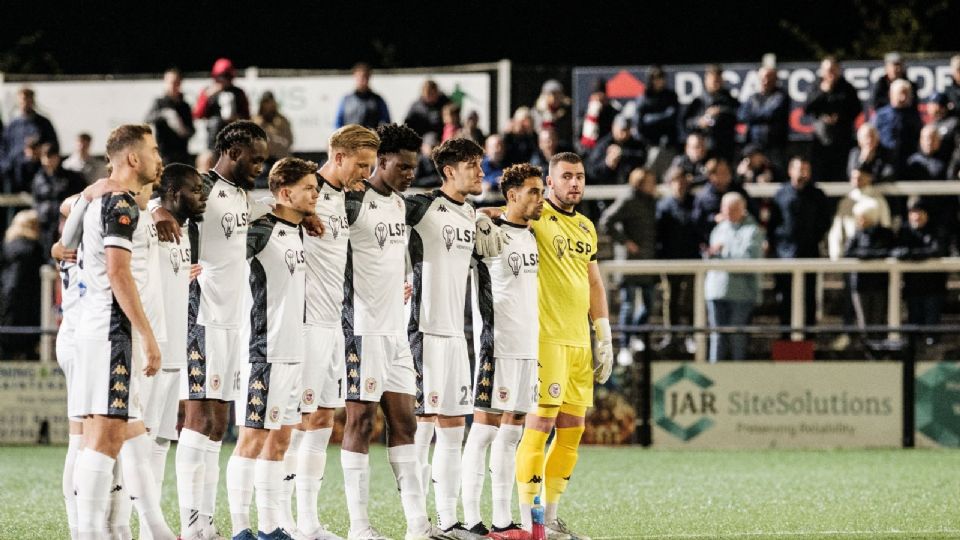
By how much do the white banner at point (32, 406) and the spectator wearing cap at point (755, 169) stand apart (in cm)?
807

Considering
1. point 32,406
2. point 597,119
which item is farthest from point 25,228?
point 597,119

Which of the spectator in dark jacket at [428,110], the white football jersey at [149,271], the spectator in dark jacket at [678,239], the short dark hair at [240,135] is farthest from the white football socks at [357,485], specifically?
the spectator in dark jacket at [428,110]

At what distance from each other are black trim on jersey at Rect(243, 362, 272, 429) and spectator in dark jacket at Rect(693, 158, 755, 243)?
30.9 feet

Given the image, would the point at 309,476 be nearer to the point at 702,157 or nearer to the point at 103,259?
the point at 103,259

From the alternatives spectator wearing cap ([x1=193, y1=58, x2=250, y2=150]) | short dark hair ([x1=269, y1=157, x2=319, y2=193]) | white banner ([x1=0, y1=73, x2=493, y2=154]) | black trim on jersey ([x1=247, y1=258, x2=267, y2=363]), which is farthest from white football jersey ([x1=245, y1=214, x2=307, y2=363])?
white banner ([x1=0, y1=73, x2=493, y2=154])

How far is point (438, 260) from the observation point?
9.59 meters

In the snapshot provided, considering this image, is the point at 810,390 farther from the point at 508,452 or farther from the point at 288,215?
the point at 288,215

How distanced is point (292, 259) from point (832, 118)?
1102cm

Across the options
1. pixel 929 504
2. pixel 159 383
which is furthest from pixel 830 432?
pixel 159 383

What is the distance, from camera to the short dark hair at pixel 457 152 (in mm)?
9609

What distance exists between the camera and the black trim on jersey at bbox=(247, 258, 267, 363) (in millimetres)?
8875

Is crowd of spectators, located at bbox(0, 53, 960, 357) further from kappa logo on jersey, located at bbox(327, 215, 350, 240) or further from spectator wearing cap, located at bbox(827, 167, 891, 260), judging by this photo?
kappa logo on jersey, located at bbox(327, 215, 350, 240)

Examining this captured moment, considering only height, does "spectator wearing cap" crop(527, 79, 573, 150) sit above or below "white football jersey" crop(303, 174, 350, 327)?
above

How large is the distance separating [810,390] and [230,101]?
7.39 m
